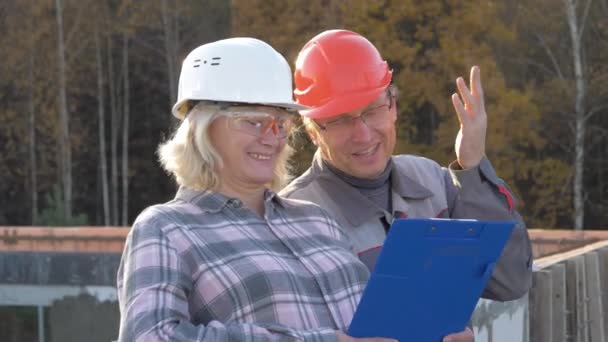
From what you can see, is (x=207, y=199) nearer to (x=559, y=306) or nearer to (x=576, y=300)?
(x=559, y=306)

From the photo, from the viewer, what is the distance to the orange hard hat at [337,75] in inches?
137

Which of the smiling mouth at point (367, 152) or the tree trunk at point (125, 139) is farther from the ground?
the smiling mouth at point (367, 152)

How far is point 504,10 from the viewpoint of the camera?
23.6 m

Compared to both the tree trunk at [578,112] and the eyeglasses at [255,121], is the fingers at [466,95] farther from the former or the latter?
the tree trunk at [578,112]

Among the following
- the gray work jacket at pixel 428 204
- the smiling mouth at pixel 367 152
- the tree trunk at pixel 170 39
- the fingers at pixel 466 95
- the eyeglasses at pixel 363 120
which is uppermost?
the fingers at pixel 466 95

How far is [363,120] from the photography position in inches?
138

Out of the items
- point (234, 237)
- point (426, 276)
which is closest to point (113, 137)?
point (234, 237)

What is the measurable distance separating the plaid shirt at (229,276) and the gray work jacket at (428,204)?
0.46m

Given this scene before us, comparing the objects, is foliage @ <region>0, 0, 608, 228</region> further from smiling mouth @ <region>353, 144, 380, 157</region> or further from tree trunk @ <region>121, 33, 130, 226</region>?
smiling mouth @ <region>353, 144, 380, 157</region>

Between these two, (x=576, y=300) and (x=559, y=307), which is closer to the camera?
(x=559, y=307)

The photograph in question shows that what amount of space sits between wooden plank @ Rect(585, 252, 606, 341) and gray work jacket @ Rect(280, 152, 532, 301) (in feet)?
9.03

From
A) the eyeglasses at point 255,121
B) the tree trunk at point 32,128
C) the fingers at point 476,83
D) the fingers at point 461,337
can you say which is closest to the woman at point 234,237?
the eyeglasses at point 255,121

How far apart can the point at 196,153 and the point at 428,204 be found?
1.02m

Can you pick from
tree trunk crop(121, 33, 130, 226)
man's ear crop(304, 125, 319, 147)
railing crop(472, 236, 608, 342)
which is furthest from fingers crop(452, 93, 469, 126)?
tree trunk crop(121, 33, 130, 226)
